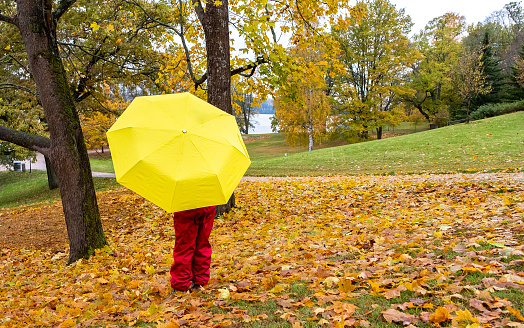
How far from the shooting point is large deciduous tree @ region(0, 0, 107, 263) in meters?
5.65

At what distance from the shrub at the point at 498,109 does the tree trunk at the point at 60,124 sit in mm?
36550

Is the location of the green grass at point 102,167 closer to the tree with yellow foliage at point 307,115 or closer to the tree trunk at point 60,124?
A: the tree with yellow foliage at point 307,115

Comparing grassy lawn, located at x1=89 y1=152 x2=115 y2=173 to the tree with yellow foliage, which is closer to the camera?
grassy lawn, located at x1=89 y1=152 x2=115 y2=173

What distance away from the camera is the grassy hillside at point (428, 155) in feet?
52.4

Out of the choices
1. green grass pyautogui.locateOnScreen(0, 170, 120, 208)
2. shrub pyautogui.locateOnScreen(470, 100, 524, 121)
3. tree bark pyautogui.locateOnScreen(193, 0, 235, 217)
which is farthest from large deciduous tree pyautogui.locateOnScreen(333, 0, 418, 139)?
tree bark pyautogui.locateOnScreen(193, 0, 235, 217)

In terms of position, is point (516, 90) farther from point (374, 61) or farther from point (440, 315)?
point (440, 315)

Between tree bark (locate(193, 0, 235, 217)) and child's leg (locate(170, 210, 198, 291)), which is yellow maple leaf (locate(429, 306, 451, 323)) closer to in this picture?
child's leg (locate(170, 210, 198, 291))

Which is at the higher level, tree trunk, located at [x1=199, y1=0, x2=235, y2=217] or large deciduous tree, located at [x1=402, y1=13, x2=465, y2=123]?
large deciduous tree, located at [x1=402, y1=13, x2=465, y2=123]

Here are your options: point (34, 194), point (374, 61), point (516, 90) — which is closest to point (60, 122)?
point (34, 194)

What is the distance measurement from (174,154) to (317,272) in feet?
6.78

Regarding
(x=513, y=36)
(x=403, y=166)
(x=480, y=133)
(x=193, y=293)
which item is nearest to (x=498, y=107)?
(x=480, y=133)

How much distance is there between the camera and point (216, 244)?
608cm

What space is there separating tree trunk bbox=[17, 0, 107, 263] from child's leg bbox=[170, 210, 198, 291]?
2940mm

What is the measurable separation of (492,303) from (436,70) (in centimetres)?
4271
